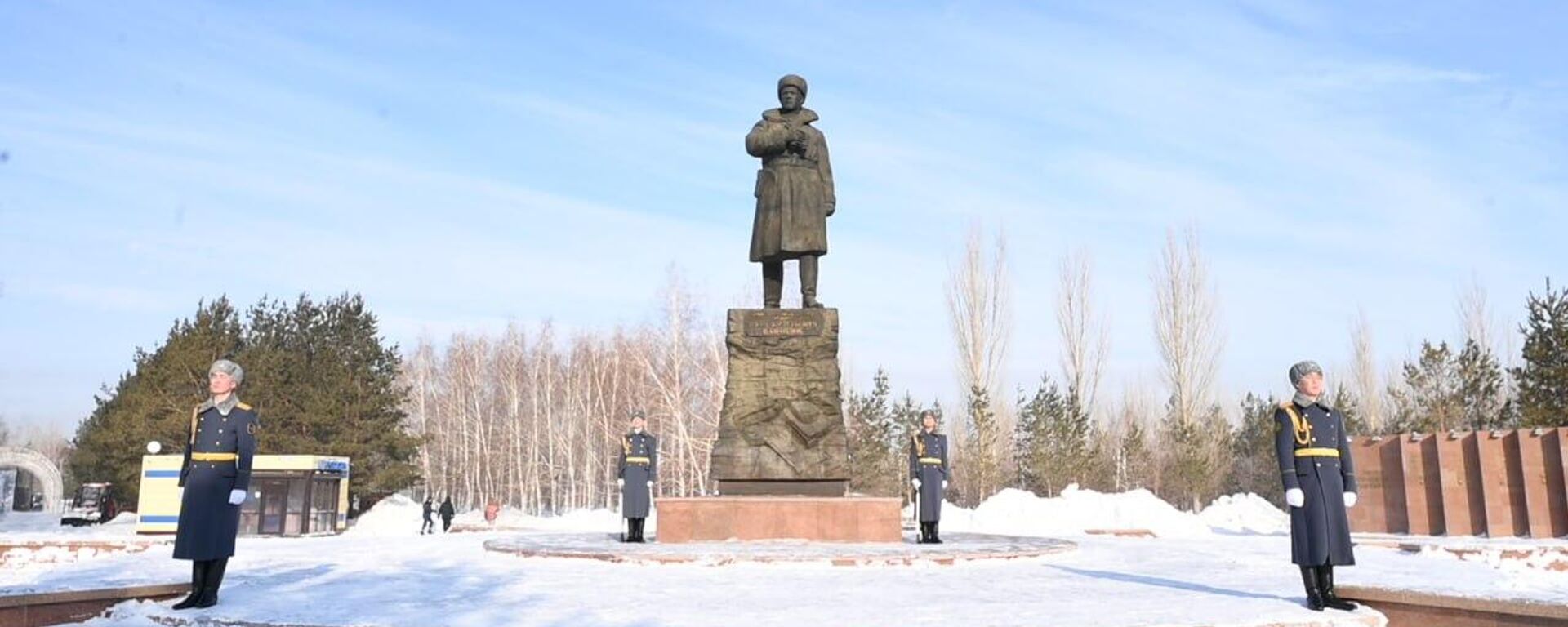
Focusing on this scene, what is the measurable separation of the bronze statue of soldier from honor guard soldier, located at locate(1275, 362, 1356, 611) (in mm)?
5934

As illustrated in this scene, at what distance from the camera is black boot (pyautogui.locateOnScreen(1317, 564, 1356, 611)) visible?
5.63 meters

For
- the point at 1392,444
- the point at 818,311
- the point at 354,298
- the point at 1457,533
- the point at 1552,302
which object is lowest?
the point at 1457,533

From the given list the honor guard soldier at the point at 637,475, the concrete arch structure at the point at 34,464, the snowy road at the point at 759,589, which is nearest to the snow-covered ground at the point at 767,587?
the snowy road at the point at 759,589

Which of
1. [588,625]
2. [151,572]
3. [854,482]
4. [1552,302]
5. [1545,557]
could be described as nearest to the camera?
[588,625]

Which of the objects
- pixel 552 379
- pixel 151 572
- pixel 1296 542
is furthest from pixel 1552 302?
pixel 552 379

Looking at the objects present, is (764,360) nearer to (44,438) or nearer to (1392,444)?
(1392,444)

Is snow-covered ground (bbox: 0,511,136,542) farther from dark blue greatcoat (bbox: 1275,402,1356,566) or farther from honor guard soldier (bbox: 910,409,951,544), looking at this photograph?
dark blue greatcoat (bbox: 1275,402,1356,566)

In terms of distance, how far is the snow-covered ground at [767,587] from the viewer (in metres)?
5.34

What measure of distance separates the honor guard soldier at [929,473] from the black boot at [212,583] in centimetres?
693

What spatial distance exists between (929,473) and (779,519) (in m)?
2.25

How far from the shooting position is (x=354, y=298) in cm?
3631

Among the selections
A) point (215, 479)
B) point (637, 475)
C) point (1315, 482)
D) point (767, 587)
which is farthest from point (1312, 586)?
point (637, 475)

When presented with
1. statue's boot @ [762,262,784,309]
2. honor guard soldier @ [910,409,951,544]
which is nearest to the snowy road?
honor guard soldier @ [910,409,951,544]

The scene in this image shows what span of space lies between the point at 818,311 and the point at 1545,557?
6972mm
